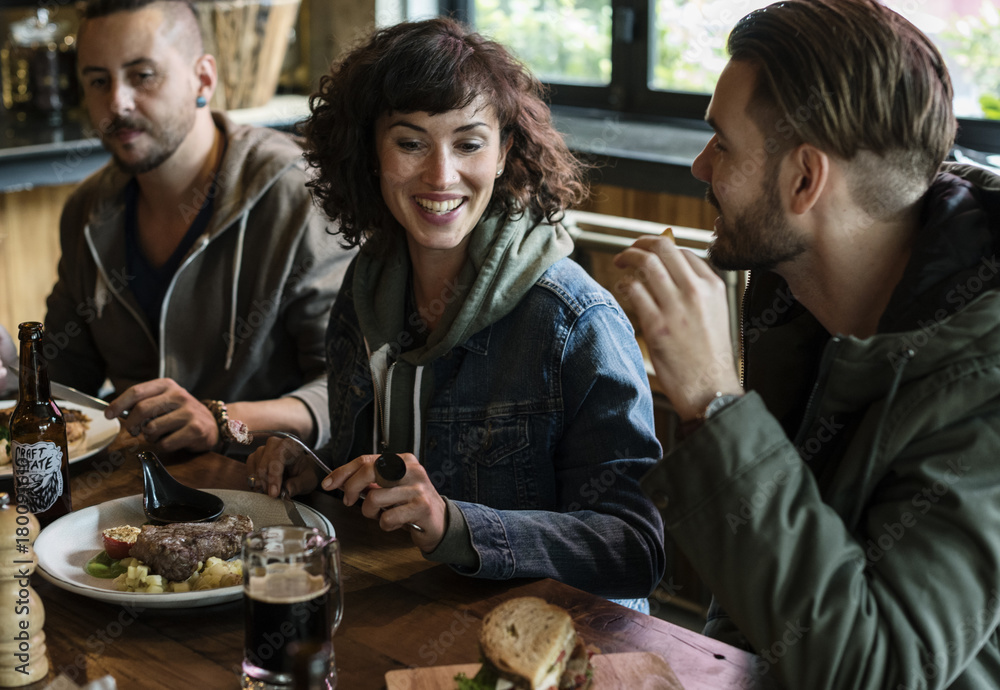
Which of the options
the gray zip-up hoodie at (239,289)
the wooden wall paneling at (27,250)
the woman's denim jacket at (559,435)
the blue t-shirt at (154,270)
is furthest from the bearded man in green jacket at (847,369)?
the wooden wall paneling at (27,250)

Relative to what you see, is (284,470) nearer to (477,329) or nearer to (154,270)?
(477,329)

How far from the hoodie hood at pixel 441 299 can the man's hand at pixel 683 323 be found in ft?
1.36

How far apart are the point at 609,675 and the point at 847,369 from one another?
0.37m

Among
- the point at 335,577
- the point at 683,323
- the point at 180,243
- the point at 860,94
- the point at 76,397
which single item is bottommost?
the point at 76,397

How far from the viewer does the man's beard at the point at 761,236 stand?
45.4 inches

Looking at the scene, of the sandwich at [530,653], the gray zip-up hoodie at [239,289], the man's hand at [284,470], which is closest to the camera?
the sandwich at [530,653]

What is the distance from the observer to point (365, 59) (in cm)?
158

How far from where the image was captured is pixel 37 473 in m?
1.32

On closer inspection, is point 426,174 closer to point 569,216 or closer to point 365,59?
point 365,59

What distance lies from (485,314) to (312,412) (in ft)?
2.13

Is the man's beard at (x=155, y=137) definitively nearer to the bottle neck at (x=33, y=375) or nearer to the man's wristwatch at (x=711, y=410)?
the bottle neck at (x=33, y=375)

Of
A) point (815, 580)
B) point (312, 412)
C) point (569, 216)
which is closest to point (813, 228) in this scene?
point (815, 580)

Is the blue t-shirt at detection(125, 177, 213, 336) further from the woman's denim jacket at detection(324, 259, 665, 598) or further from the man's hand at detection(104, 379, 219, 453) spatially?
the woman's denim jacket at detection(324, 259, 665, 598)

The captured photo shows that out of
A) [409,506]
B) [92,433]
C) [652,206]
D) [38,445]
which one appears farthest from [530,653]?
[652,206]
